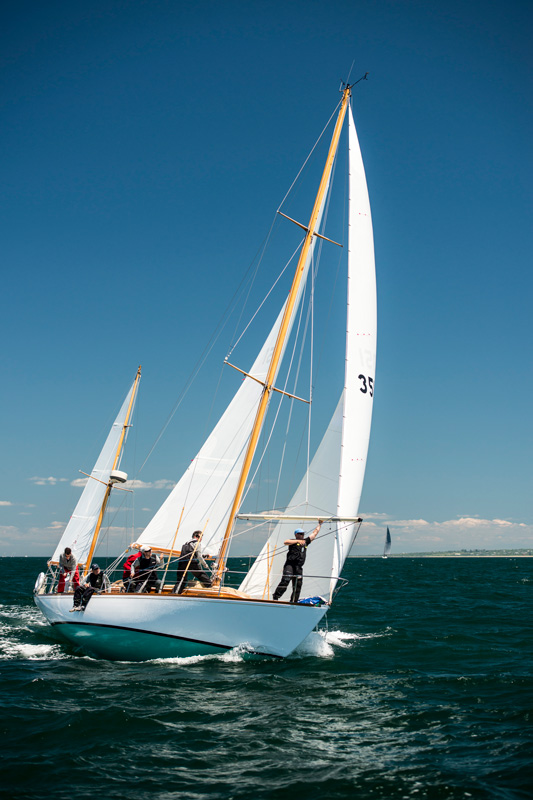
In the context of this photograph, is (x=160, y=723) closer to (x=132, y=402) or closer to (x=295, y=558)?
(x=295, y=558)

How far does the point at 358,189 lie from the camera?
13.5 metres

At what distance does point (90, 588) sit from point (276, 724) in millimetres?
5593

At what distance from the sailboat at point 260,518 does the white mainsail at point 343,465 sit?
23 mm

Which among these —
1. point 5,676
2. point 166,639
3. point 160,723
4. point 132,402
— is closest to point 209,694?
point 160,723

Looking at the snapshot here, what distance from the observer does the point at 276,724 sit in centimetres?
716

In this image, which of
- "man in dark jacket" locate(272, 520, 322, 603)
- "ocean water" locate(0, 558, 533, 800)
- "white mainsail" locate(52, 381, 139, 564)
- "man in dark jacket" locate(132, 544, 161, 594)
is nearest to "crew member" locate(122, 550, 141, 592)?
"man in dark jacket" locate(132, 544, 161, 594)

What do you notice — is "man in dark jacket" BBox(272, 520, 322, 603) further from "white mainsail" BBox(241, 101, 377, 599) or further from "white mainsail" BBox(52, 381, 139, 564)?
"white mainsail" BBox(52, 381, 139, 564)

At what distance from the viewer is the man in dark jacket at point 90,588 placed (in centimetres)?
1133

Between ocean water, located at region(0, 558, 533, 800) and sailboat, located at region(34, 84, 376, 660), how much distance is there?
598 mm

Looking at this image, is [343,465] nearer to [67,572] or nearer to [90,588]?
[90,588]

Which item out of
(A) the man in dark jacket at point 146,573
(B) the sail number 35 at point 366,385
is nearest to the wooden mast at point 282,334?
(A) the man in dark jacket at point 146,573

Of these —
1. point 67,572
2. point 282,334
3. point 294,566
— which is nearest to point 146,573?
point 294,566

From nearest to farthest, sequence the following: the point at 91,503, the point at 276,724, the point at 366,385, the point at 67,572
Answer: the point at 276,724
the point at 366,385
the point at 67,572
the point at 91,503

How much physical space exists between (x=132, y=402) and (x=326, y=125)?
10.5 meters
